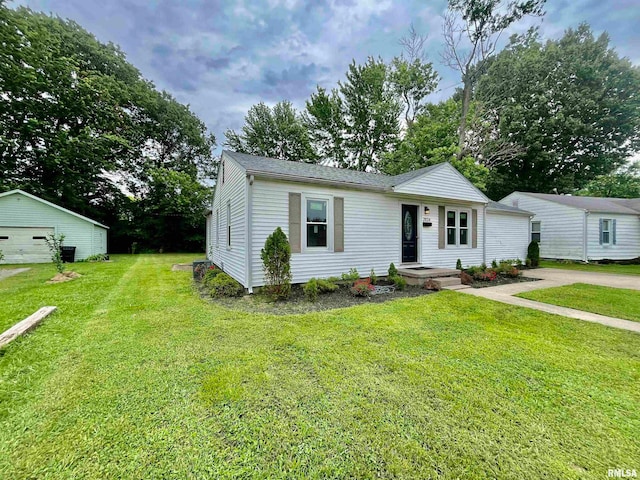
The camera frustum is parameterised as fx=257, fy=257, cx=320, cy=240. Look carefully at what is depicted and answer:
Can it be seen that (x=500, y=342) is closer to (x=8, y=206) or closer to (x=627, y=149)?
(x=8, y=206)

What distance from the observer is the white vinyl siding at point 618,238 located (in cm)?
1372

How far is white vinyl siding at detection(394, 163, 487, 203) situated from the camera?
27.4 feet

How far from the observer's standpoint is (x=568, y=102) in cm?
1917

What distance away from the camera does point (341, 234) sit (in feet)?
24.3

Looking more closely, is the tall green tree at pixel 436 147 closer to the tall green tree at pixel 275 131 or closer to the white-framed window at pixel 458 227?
the white-framed window at pixel 458 227

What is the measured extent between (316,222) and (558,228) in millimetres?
15249

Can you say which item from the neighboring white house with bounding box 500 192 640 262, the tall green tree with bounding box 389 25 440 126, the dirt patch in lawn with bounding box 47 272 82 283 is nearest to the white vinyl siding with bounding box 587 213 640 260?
the neighboring white house with bounding box 500 192 640 262

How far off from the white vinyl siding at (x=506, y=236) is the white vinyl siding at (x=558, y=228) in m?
3.07

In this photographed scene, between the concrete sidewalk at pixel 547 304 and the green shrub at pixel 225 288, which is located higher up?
the green shrub at pixel 225 288

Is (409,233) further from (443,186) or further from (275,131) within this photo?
(275,131)

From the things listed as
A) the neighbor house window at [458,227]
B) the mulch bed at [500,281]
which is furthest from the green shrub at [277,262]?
the neighbor house window at [458,227]

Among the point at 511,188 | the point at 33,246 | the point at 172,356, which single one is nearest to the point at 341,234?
the point at 172,356

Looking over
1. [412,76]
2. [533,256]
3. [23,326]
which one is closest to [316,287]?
[23,326]

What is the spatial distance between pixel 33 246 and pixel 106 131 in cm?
979
